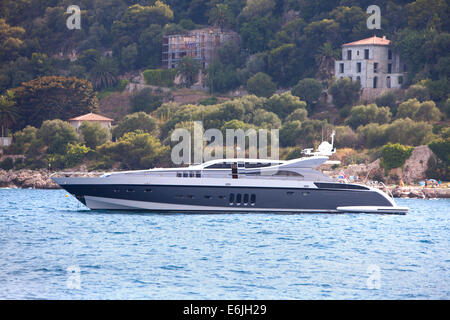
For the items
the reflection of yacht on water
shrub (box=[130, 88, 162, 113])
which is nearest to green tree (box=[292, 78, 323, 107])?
shrub (box=[130, 88, 162, 113])

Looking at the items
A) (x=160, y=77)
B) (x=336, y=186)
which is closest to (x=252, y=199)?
(x=336, y=186)

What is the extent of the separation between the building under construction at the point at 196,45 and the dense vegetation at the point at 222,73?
2949 millimetres

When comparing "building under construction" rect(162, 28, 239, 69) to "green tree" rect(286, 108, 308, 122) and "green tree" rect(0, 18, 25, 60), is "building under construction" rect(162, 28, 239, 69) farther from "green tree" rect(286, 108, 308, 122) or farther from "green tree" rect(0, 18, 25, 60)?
"green tree" rect(286, 108, 308, 122)

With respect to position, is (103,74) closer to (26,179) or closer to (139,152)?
(26,179)

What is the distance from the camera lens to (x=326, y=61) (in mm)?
Answer: 125500

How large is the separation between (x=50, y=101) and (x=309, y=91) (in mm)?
41762

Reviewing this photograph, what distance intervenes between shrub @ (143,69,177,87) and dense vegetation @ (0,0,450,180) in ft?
0.74

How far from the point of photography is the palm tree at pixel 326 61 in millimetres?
124625

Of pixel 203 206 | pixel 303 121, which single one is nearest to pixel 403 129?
pixel 303 121

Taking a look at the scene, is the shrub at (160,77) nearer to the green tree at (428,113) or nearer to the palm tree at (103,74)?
the palm tree at (103,74)

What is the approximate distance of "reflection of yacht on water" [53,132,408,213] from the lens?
47938 millimetres

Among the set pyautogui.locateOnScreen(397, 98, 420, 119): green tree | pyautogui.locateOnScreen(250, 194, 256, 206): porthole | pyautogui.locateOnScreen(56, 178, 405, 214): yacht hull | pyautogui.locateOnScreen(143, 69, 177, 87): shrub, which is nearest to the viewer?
pyautogui.locateOnScreen(56, 178, 405, 214): yacht hull
